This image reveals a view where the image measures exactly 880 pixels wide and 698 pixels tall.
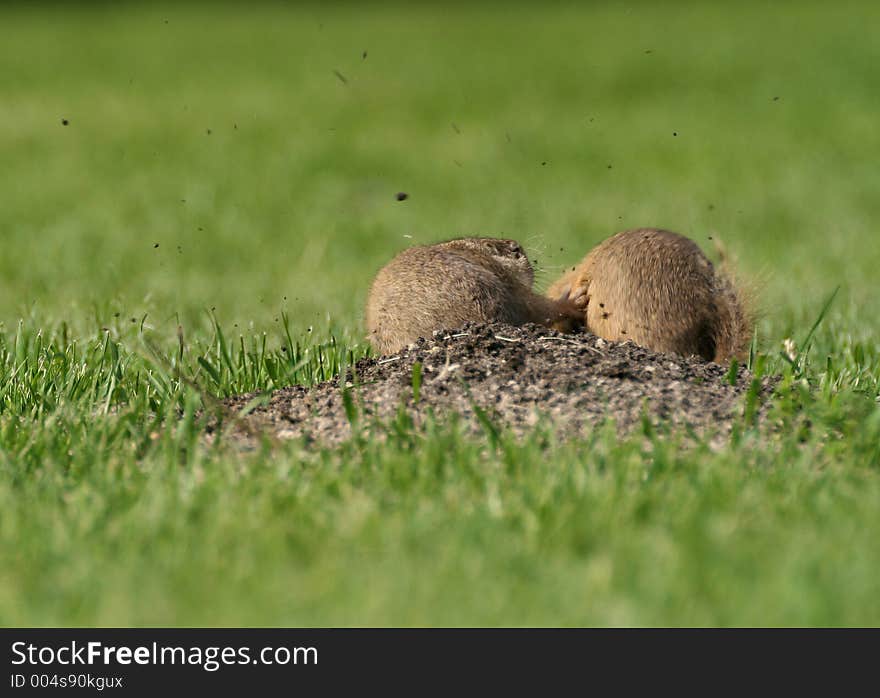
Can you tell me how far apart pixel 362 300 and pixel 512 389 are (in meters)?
2.72

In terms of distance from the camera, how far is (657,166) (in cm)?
1120

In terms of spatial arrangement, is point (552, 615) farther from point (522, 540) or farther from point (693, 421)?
point (693, 421)

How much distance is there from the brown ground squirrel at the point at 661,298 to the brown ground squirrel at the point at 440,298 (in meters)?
0.19

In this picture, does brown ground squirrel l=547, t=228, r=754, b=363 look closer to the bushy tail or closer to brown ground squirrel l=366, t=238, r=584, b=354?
the bushy tail

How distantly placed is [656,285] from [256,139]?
8.32 meters

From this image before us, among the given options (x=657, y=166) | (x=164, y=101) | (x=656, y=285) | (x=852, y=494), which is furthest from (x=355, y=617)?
(x=164, y=101)

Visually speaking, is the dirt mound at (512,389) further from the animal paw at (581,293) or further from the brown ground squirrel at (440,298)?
the animal paw at (581,293)

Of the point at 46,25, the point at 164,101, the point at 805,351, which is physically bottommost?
the point at 805,351

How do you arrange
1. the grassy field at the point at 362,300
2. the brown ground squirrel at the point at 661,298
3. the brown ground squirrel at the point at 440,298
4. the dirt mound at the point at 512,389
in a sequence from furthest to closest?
the brown ground squirrel at the point at 661,298 → the brown ground squirrel at the point at 440,298 → the dirt mound at the point at 512,389 → the grassy field at the point at 362,300

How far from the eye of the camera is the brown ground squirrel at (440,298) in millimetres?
4336

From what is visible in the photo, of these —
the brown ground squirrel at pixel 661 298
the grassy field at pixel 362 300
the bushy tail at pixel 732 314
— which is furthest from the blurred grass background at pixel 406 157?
the bushy tail at pixel 732 314

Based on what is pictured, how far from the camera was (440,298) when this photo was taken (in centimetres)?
434

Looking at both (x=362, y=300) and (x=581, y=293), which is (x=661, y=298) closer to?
(x=581, y=293)

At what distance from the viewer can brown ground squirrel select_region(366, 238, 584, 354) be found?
14.2 ft
